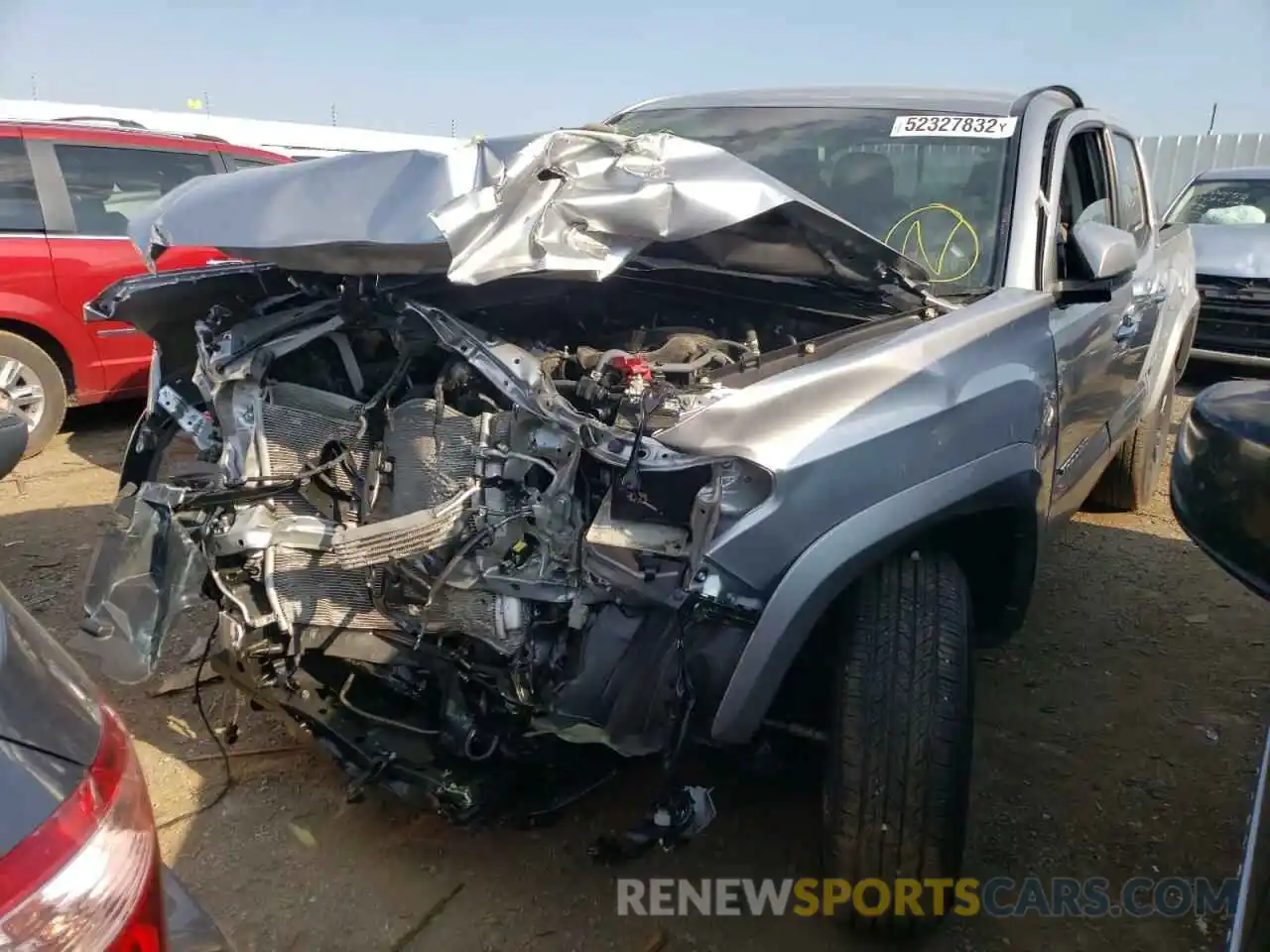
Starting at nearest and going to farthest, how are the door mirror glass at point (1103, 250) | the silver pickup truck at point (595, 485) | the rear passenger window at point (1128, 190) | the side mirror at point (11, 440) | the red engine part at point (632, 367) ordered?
the side mirror at point (11, 440) < the silver pickup truck at point (595, 485) < the red engine part at point (632, 367) < the door mirror glass at point (1103, 250) < the rear passenger window at point (1128, 190)

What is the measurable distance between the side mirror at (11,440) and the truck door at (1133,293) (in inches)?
124

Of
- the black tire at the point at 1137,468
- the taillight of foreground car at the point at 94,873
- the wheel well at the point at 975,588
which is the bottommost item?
the black tire at the point at 1137,468

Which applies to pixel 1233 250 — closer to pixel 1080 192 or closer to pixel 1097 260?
pixel 1080 192

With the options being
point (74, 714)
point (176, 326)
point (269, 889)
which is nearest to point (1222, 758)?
point (269, 889)

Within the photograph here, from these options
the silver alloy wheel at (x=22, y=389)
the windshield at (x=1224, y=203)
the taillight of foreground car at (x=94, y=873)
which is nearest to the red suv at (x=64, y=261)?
the silver alloy wheel at (x=22, y=389)

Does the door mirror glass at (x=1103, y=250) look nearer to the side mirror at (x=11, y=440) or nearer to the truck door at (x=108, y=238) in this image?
the side mirror at (x=11, y=440)

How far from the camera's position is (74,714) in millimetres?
1168

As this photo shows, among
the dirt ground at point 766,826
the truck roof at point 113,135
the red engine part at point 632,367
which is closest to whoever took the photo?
the red engine part at point 632,367

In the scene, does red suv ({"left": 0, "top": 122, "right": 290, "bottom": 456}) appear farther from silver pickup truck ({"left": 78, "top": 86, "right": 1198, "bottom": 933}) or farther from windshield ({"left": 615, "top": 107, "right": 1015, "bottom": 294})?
windshield ({"left": 615, "top": 107, "right": 1015, "bottom": 294})

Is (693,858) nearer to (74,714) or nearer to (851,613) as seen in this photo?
(851,613)

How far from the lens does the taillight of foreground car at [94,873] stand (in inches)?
37.2

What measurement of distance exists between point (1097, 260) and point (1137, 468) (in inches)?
98.0

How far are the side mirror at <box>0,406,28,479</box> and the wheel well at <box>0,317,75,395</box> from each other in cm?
454

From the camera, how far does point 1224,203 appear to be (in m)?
8.20
